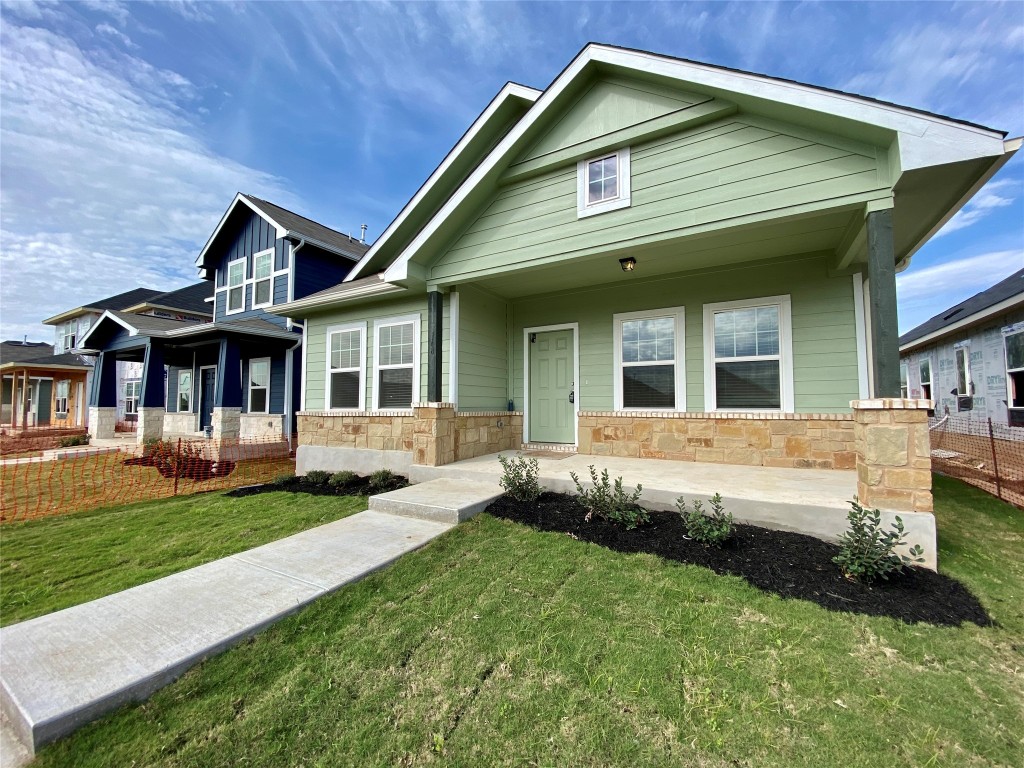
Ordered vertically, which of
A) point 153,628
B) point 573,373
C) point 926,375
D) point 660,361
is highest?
point 926,375

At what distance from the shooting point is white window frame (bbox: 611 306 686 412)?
6.18m

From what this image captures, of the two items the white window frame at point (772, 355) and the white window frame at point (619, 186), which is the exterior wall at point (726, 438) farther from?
the white window frame at point (619, 186)

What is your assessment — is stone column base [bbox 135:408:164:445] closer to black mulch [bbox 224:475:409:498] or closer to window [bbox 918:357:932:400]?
black mulch [bbox 224:475:409:498]

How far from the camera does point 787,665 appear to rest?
2.15m

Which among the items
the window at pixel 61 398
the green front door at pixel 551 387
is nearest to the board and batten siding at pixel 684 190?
the green front door at pixel 551 387

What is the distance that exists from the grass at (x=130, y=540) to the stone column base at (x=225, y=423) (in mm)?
4481

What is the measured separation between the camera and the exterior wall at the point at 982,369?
383 inches

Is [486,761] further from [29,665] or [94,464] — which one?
[94,464]

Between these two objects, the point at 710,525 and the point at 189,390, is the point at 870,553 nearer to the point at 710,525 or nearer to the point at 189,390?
the point at 710,525

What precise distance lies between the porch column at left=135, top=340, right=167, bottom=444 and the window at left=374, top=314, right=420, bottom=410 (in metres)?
8.66

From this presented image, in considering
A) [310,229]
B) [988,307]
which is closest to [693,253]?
[988,307]

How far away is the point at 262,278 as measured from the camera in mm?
12430

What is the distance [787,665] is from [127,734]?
3.20 metres

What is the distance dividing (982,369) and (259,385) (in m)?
20.2
